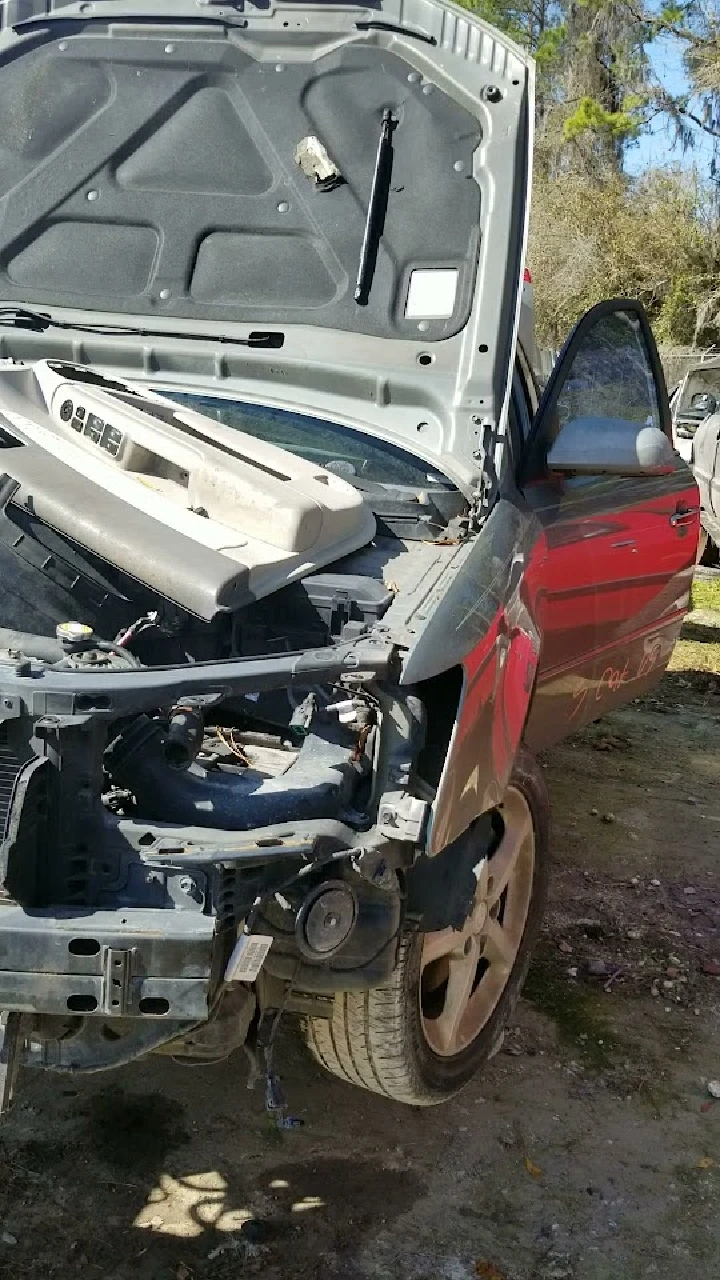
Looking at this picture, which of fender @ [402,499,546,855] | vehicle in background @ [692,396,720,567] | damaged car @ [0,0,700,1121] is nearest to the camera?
damaged car @ [0,0,700,1121]

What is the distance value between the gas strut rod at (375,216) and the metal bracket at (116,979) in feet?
7.82

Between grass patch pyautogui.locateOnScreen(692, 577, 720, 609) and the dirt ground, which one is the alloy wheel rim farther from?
grass patch pyautogui.locateOnScreen(692, 577, 720, 609)

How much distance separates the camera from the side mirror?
357 cm

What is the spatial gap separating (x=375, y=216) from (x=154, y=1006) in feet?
8.63

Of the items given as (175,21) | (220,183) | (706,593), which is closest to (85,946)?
(220,183)

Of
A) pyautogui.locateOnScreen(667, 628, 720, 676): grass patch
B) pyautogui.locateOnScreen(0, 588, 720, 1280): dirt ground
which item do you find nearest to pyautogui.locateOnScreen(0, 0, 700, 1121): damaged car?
pyautogui.locateOnScreen(0, 588, 720, 1280): dirt ground

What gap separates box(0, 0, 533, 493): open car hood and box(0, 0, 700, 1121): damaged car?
0.5 inches

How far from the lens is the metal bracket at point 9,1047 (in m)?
2.20

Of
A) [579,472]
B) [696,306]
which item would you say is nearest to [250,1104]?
[579,472]

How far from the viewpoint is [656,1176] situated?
3141mm

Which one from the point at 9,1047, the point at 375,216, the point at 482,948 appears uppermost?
the point at 375,216

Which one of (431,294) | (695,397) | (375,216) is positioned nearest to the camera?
(431,294)

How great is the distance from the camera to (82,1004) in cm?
213

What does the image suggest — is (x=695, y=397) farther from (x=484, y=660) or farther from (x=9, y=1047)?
(x=9, y=1047)
